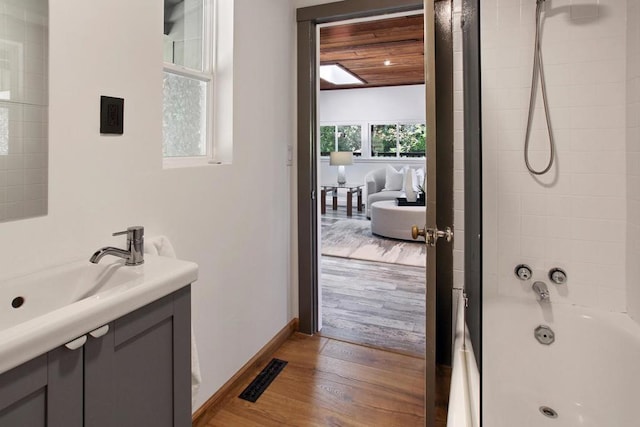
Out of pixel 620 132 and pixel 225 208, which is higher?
pixel 620 132

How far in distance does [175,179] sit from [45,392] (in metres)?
0.98

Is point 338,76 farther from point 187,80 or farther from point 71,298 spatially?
point 71,298

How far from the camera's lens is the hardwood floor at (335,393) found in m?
1.88

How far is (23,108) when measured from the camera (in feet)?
3.72

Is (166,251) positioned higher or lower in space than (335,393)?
higher

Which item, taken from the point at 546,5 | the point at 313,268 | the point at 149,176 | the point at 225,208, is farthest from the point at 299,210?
the point at 546,5

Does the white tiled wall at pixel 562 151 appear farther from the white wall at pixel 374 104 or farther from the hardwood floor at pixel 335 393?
the white wall at pixel 374 104

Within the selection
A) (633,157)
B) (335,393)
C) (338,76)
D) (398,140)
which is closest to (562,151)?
(633,157)

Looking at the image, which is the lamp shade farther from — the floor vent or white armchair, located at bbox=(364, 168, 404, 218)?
the floor vent

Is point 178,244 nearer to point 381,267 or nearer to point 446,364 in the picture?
point 446,364

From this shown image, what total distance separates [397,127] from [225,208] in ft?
23.4

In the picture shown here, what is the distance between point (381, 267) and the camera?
4.38 m

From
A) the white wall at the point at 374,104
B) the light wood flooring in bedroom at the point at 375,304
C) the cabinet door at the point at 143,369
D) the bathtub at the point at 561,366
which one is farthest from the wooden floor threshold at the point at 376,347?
the white wall at the point at 374,104

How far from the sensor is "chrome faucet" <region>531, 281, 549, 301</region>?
2.01m
